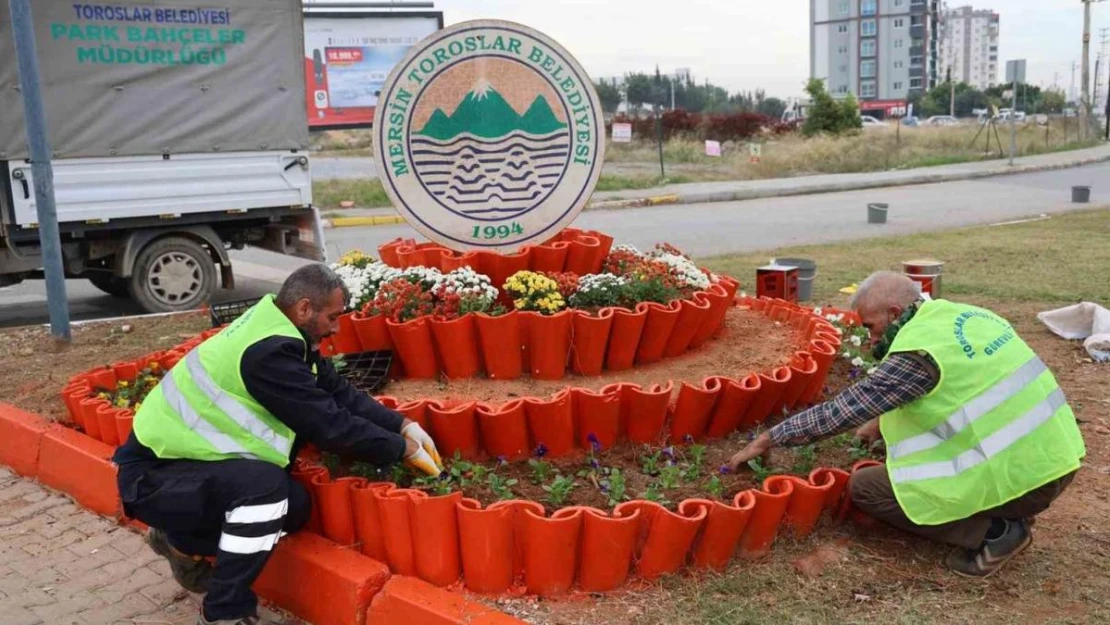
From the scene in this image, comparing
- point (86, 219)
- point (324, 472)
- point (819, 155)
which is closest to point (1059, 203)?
point (819, 155)

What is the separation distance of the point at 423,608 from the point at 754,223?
1351 centimetres

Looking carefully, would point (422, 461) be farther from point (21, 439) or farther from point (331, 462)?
point (21, 439)

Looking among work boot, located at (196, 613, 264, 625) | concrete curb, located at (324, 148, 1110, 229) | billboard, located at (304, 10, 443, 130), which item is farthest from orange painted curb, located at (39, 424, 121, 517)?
billboard, located at (304, 10, 443, 130)

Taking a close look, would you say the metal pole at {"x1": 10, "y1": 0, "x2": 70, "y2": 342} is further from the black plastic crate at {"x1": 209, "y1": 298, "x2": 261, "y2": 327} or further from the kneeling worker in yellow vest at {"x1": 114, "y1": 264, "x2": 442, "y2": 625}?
the kneeling worker in yellow vest at {"x1": 114, "y1": 264, "x2": 442, "y2": 625}

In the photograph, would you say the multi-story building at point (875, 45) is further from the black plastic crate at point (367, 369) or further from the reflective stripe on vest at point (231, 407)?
the reflective stripe on vest at point (231, 407)

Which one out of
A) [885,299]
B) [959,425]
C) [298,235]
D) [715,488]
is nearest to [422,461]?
[715,488]

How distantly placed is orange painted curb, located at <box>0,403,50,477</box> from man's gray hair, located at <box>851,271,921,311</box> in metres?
4.08

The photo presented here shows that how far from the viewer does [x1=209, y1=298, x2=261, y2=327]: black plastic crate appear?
7348mm

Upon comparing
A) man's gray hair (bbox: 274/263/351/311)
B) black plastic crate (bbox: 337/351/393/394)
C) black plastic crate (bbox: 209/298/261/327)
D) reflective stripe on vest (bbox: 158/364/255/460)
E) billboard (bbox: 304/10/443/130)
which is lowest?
black plastic crate (bbox: 209/298/261/327)

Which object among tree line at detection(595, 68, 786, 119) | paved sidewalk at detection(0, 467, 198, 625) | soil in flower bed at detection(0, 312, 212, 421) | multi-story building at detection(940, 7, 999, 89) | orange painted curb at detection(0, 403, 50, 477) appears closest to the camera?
paved sidewalk at detection(0, 467, 198, 625)

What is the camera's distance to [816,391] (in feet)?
16.0

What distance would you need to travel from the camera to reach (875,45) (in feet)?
328

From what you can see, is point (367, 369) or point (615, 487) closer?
point (615, 487)

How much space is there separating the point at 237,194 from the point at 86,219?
139cm
